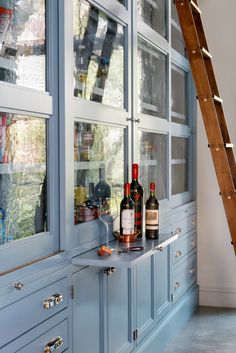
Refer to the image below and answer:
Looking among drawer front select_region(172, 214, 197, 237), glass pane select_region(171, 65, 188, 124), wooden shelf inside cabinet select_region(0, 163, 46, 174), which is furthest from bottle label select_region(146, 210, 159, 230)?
glass pane select_region(171, 65, 188, 124)

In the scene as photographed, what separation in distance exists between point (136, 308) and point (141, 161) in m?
0.85

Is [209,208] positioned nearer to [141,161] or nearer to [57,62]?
[141,161]

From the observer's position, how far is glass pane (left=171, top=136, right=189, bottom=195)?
Result: 4160 mm

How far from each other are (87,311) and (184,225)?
1914 mm

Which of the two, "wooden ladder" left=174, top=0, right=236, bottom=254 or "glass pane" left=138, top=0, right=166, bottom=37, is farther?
"glass pane" left=138, top=0, right=166, bottom=37

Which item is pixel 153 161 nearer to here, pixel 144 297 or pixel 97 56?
pixel 144 297

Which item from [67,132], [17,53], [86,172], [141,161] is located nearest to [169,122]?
[141,161]

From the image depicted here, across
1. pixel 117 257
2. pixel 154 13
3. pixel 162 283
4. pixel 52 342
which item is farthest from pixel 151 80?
pixel 52 342

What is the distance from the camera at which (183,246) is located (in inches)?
165

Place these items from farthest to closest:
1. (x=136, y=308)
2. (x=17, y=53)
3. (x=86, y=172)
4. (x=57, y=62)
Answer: (x=136, y=308), (x=86, y=172), (x=57, y=62), (x=17, y=53)

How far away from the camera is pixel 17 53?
1.97 m

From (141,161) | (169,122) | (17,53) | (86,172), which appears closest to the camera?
(17,53)

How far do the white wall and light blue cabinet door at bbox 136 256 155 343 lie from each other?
53.1 inches

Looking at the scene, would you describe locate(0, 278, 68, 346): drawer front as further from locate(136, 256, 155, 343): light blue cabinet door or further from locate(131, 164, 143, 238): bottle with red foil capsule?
locate(136, 256, 155, 343): light blue cabinet door
